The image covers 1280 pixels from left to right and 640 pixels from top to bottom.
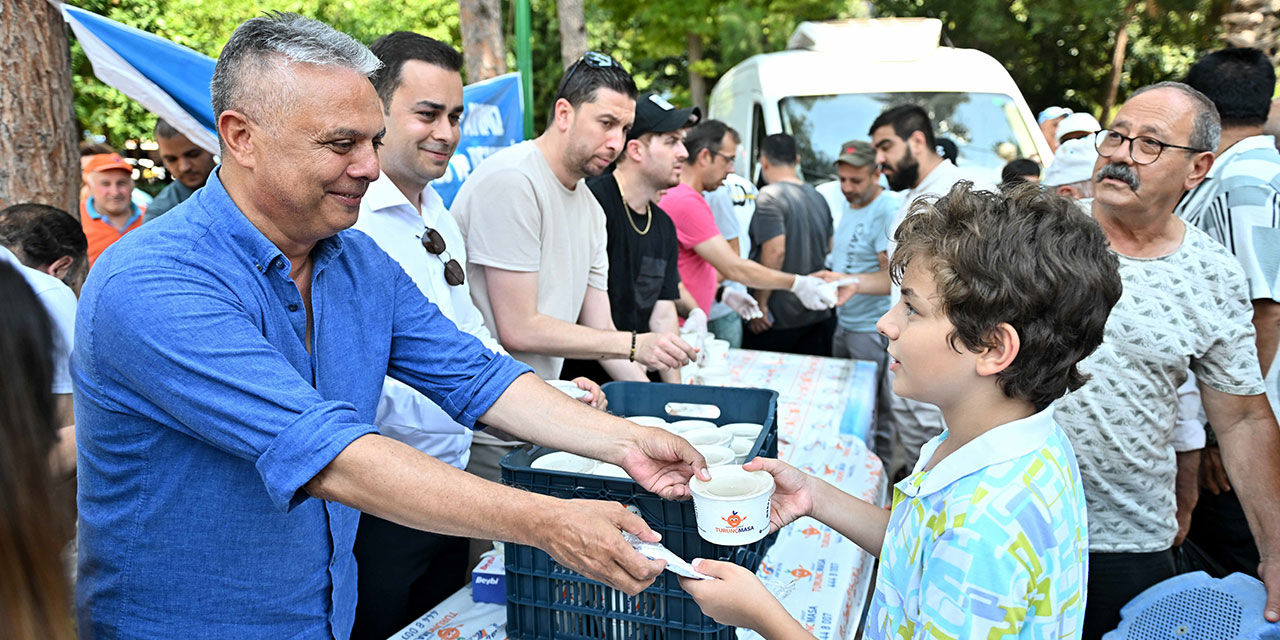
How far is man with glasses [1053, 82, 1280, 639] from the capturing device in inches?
89.0

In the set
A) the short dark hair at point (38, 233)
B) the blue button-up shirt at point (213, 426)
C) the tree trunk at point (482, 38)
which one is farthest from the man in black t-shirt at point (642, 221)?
the tree trunk at point (482, 38)

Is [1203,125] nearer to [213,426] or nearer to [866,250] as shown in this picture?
[213,426]

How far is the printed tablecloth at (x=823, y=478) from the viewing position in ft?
6.98

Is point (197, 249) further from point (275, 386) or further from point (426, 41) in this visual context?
point (426, 41)

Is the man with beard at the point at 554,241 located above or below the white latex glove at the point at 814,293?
above

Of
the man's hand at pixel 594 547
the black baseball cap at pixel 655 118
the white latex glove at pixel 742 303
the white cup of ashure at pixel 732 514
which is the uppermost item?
the black baseball cap at pixel 655 118

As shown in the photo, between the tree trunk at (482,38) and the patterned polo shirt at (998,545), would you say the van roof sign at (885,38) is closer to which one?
the tree trunk at (482,38)

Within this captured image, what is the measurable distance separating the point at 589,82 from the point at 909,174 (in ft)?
8.20

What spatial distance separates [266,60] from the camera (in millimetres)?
1478

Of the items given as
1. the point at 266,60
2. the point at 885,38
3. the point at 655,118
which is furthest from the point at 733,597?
the point at 885,38

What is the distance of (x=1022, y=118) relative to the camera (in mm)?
7609

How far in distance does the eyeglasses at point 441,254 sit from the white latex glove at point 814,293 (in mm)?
2458

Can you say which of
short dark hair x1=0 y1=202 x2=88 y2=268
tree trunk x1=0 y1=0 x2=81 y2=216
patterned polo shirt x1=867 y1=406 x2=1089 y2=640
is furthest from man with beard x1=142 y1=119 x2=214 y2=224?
patterned polo shirt x1=867 y1=406 x2=1089 y2=640

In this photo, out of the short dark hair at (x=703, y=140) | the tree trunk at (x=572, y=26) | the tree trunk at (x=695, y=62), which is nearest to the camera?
the short dark hair at (x=703, y=140)
